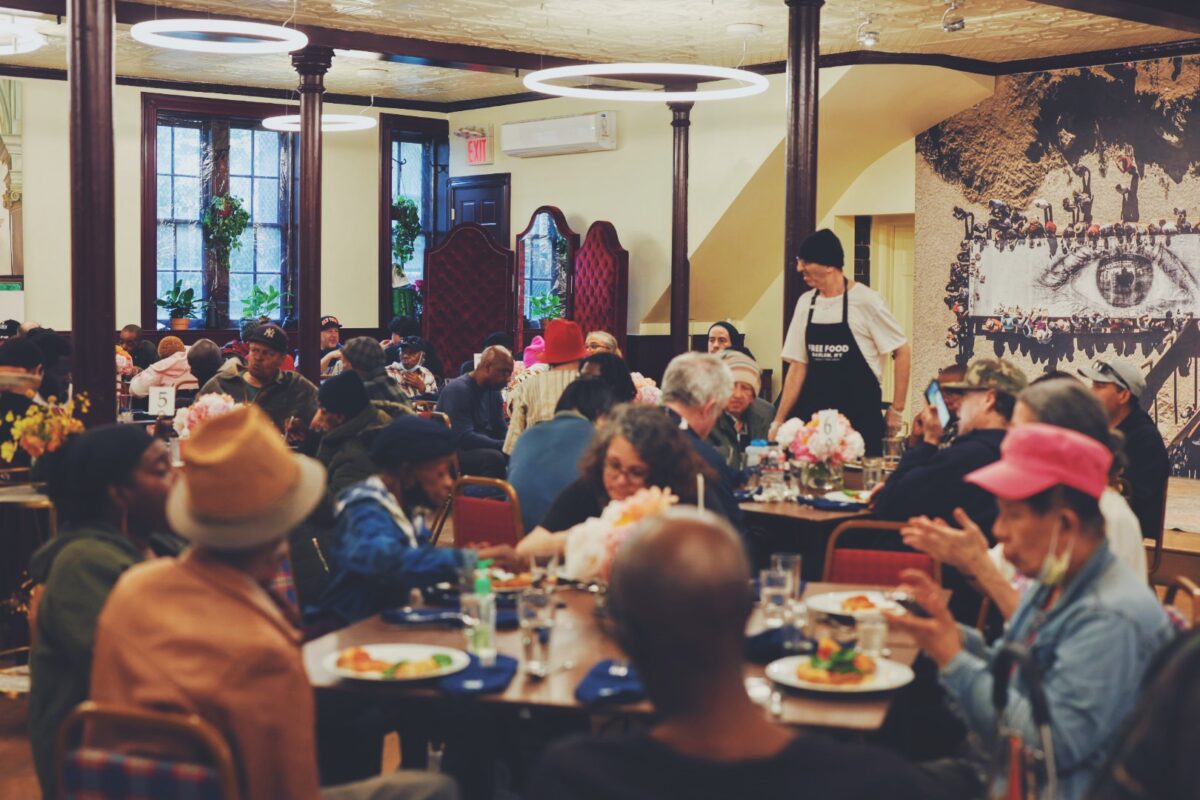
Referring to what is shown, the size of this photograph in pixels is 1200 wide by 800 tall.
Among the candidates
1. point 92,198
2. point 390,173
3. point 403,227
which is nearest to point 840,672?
point 92,198

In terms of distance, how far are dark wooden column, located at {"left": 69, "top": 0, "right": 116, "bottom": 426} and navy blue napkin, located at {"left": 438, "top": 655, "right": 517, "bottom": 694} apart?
3.64 metres

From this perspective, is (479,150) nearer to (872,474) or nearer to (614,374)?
(614,374)

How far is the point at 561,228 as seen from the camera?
14.4 metres

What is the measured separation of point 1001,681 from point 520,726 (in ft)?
6.21

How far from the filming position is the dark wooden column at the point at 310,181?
11.2m

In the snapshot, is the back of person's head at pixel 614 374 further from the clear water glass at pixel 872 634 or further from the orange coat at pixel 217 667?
the orange coat at pixel 217 667

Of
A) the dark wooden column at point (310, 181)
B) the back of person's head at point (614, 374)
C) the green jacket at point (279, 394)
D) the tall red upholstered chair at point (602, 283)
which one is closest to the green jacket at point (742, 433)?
the back of person's head at point (614, 374)

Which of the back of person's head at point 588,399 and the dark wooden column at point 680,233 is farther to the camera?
the dark wooden column at point 680,233

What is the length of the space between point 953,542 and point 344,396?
9.54 feet

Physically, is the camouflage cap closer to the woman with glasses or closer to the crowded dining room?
the crowded dining room

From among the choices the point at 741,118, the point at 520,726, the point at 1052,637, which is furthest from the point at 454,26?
the point at 1052,637

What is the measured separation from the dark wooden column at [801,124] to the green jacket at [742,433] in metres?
1.34

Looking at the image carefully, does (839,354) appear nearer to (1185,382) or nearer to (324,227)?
(1185,382)

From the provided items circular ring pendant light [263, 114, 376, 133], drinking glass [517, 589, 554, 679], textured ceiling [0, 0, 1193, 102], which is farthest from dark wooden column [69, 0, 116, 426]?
circular ring pendant light [263, 114, 376, 133]
